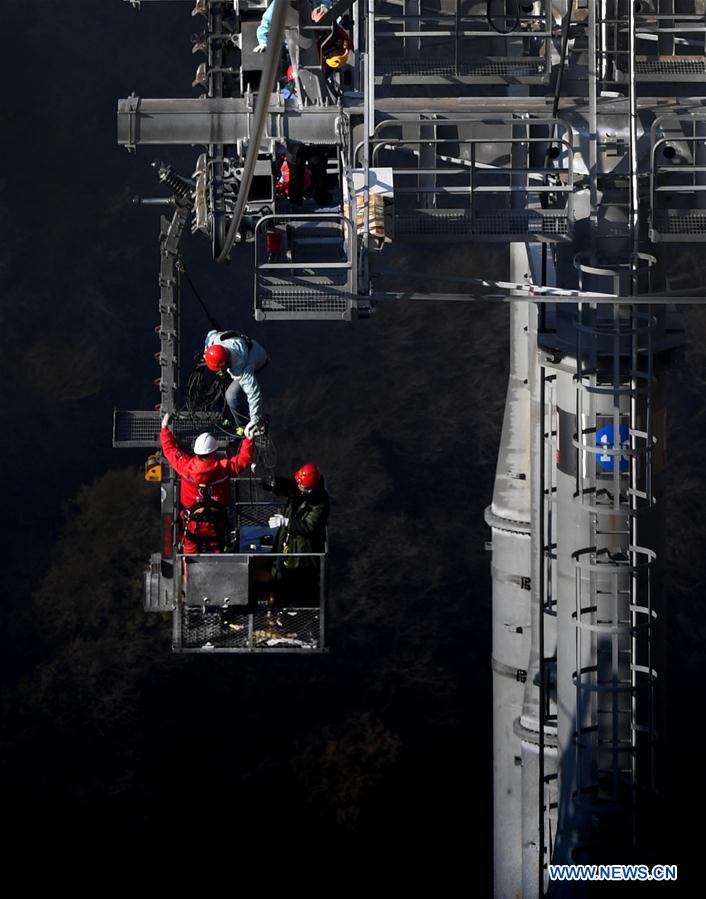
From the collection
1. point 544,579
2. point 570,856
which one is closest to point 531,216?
point 544,579

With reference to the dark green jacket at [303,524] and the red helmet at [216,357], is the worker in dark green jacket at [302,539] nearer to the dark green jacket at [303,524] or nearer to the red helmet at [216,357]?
the dark green jacket at [303,524]

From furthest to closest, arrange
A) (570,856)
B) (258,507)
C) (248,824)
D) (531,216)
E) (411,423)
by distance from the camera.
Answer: (411,423) → (248,824) → (258,507) → (570,856) → (531,216)

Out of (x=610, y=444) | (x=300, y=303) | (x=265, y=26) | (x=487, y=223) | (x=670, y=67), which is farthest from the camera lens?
(x=265, y=26)

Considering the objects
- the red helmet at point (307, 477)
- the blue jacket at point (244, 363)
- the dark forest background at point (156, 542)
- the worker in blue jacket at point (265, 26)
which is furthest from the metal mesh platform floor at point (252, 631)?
the dark forest background at point (156, 542)

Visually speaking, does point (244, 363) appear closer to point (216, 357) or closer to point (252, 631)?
point (216, 357)

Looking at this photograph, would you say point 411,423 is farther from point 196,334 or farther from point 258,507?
point 258,507

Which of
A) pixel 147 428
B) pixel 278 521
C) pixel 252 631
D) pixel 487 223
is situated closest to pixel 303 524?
pixel 278 521

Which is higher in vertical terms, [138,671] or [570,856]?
[138,671]
